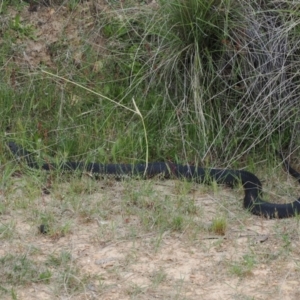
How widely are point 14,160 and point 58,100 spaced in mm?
849

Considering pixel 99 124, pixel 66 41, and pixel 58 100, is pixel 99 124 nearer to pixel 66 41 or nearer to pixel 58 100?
pixel 58 100

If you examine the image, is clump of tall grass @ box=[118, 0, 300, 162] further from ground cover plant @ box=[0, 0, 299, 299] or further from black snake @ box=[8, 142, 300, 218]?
black snake @ box=[8, 142, 300, 218]

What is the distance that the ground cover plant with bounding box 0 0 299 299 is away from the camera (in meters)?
4.14

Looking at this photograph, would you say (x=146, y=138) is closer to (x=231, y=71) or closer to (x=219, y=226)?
(x=231, y=71)

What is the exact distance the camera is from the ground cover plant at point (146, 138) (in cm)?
414

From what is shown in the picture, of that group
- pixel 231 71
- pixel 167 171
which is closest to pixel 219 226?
pixel 167 171

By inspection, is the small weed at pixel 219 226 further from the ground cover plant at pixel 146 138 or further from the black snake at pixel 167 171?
the black snake at pixel 167 171

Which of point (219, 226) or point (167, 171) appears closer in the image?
point (219, 226)

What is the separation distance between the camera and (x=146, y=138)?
5.28 meters

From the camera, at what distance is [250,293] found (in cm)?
394

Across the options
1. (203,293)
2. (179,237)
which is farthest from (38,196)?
(203,293)

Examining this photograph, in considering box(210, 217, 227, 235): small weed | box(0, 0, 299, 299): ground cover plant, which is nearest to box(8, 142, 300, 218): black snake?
box(0, 0, 299, 299): ground cover plant

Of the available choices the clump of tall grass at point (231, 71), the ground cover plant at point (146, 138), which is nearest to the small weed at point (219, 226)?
the ground cover plant at point (146, 138)

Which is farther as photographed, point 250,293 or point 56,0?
point 56,0
